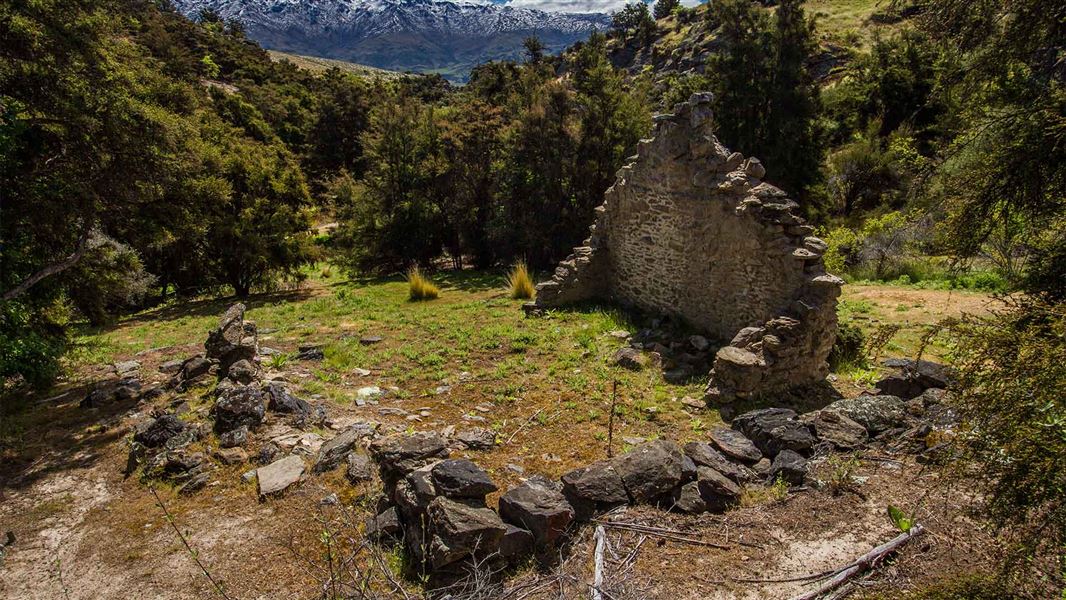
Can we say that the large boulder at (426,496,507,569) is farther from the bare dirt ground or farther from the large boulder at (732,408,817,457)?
the large boulder at (732,408,817,457)

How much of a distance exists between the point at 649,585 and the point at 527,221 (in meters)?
15.5

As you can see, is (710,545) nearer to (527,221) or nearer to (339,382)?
(339,382)

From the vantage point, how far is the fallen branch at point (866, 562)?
377 cm

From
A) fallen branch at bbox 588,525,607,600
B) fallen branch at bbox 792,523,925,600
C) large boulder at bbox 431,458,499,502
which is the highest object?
large boulder at bbox 431,458,499,502

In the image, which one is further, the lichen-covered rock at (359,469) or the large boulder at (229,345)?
the large boulder at (229,345)

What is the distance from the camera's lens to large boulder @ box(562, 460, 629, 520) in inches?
187

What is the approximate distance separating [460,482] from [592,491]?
1.18 meters

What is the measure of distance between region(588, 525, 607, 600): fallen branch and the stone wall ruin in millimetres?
3708

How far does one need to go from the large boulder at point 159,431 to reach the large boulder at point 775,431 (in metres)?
6.59

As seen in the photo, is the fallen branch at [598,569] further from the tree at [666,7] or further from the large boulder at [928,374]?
the tree at [666,7]

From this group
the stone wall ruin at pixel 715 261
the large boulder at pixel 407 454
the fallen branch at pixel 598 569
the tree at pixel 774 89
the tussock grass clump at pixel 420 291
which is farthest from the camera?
the tree at pixel 774 89

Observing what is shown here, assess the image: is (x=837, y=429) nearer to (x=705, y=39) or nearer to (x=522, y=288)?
(x=522, y=288)

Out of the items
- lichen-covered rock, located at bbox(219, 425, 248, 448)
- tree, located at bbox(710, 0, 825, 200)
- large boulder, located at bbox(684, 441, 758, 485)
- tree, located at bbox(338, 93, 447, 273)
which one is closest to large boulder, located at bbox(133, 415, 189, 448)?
lichen-covered rock, located at bbox(219, 425, 248, 448)

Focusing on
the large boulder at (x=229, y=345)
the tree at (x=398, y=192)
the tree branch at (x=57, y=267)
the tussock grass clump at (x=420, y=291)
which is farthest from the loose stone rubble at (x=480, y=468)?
the tree at (x=398, y=192)
